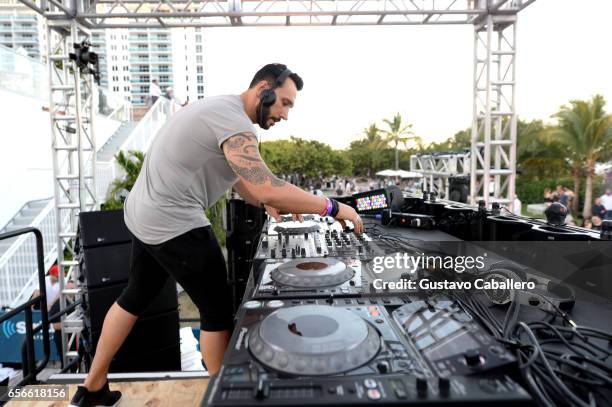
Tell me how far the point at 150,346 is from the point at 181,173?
5.13 feet

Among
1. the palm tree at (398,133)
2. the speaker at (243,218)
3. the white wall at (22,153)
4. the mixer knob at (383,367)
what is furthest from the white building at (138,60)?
the mixer knob at (383,367)

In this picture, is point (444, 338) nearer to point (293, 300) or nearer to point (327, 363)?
point (327, 363)

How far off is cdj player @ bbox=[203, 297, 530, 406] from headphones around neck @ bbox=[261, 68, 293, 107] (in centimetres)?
87

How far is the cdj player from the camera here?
22.9 inches

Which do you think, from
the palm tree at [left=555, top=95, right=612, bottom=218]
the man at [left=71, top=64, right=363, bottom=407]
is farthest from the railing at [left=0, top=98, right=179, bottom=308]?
the palm tree at [left=555, top=95, right=612, bottom=218]

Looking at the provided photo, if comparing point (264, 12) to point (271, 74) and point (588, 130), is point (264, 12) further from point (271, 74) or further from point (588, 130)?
point (588, 130)

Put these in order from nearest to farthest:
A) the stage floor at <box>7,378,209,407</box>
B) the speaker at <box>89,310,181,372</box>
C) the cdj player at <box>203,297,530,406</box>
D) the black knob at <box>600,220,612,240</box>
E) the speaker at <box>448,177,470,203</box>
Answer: the cdj player at <box>203,297,530,406</box> → the black knob at <box>600,220,612,240</box> → the stage floor at <box>7,378,209,407</box> → the speaker at <box>89,310,181,372</box> → the speaker at <box>448,177,470,203</box>

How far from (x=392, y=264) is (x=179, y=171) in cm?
86

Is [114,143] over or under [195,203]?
over

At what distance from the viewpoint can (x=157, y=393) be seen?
1919 millimetres

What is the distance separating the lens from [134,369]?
249 centimetres

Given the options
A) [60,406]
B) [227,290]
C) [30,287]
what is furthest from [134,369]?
[30,287]

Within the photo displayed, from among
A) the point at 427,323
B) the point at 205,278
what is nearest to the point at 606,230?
the point at 427,323

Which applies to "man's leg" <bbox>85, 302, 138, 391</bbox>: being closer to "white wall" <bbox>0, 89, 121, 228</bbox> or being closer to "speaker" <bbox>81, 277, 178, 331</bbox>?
"speaker" <bbox>81, 277, 178, 331</bbox>
